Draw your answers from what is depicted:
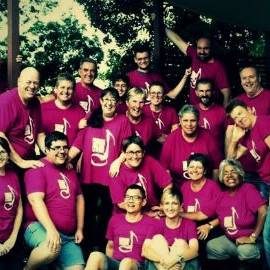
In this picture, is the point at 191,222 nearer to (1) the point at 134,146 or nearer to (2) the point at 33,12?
(1) the point at 134,146

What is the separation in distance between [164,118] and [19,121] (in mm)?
1714

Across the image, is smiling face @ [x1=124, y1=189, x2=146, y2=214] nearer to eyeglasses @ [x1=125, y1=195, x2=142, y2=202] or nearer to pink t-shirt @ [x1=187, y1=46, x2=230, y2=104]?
eyeglasses @ [x1=125, y1=195, x2=142, y2=202]

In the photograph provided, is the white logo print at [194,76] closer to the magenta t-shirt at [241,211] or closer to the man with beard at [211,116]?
the man with beard at [211,116]

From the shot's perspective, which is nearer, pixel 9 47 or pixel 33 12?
pixel 9 47

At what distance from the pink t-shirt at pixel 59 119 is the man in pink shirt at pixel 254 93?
5.81 feet

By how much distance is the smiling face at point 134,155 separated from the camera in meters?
5.57

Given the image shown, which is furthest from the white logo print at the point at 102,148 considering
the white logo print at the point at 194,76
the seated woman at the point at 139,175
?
the white logo print at the point at 194,76

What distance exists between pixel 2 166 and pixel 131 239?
4.37ft

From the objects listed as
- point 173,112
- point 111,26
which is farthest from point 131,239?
point 111,26

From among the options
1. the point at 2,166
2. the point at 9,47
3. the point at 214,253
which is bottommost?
the point at 214,253

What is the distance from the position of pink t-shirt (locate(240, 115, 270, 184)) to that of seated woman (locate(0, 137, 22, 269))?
2271 millimetres

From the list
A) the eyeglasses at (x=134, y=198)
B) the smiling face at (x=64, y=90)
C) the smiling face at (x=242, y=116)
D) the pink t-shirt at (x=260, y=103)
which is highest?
the smiling face at (x=64, y=90)

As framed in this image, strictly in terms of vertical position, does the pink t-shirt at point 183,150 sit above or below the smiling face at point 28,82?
below

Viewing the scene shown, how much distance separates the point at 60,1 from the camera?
58.4ft
